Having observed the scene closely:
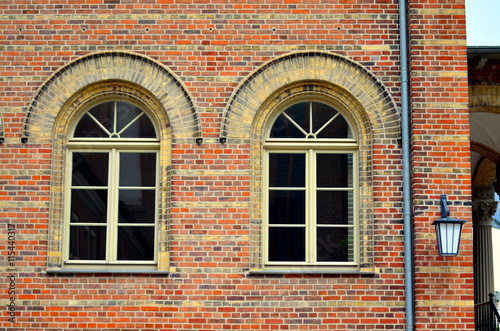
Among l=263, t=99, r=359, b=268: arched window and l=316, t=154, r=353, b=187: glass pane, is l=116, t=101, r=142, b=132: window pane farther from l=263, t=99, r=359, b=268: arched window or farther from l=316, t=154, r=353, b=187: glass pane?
l=316, t=154, r=353, b=187: glass pane

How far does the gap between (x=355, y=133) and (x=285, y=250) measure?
178 centimetres

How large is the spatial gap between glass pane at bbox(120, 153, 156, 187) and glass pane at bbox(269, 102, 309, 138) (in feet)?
5.28

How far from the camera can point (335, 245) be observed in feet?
40.1

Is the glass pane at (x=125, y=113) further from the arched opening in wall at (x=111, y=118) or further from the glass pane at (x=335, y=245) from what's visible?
the glass pane at (x=335, y=245)

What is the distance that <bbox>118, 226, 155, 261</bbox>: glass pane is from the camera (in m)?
12.2

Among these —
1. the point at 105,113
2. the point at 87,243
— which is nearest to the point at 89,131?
the point at 105,113

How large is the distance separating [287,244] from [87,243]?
256 centimetres

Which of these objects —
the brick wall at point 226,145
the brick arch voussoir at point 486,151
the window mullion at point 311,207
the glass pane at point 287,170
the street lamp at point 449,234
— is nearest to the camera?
the street lamp at point 449,234

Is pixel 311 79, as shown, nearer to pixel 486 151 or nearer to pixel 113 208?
pixel 113 208

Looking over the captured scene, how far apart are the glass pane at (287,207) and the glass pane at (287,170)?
0.43 ft

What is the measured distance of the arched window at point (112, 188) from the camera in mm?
12227

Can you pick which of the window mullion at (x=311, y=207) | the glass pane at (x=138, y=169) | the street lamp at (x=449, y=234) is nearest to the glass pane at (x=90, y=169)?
the glass pane at (x=138, y=169)

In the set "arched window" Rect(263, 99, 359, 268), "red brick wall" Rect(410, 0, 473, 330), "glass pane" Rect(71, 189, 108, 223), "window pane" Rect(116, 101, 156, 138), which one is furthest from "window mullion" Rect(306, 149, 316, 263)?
"glass pane" Rect(71, 189, 108, 223)

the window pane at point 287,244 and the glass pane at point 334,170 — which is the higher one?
the glass pane at point 334,170
